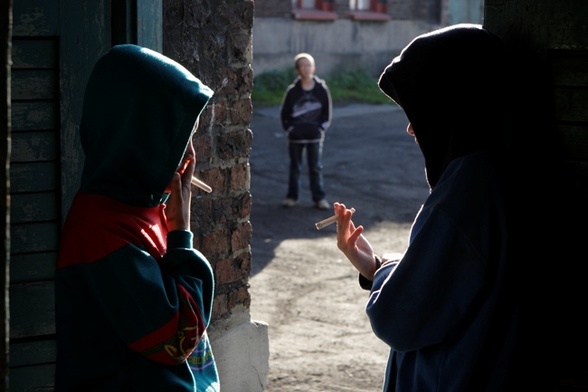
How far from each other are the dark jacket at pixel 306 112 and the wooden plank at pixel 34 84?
7.79m

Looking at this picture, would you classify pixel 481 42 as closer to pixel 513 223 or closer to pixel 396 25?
pixel 513 223

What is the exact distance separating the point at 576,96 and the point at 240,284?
97.9 inches

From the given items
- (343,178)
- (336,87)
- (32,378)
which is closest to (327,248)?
(343,178)

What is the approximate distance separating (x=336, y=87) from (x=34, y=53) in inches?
734

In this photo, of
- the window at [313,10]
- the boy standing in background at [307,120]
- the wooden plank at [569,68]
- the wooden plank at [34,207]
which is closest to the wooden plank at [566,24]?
the wooden plank at [569,68]

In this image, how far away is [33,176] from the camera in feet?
12.5

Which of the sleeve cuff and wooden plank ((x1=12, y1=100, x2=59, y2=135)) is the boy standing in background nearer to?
wooden plank ((x1=12, y1=100, x2=59, y2=135))

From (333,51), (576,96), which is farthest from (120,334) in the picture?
(333,51)

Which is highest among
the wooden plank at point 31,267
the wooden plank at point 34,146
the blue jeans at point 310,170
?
the wooden plank at point 34,146

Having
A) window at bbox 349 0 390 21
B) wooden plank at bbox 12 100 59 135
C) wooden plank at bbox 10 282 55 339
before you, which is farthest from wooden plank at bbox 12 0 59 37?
window at bbox 349 0 390 21

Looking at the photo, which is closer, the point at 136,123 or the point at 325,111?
the point at 136,123

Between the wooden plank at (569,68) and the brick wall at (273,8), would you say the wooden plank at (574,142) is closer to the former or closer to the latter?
the wooden plank at (569,68)

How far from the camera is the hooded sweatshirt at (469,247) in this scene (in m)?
2.54

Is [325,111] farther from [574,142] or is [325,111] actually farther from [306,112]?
[574,142]
